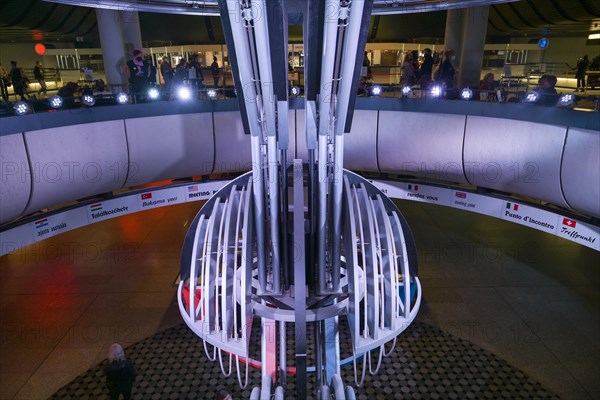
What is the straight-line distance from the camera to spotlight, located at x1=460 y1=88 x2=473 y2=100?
29.8ft

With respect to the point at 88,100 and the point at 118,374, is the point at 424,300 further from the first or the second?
the point at 88,100

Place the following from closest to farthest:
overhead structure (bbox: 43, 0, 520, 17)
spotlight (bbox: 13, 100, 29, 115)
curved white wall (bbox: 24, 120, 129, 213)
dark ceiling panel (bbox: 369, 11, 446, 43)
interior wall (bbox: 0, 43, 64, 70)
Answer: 1. spotlight (bbox: 13, 100, 29, 115)
2. curved white wall (bbox: 24, 120, 129, 213)
3. overhead structure (bbox: 43, 0, 520, 17)
4. dark ceiling panel (bbox: 369, 11, 446, 43)
5. interior wall (bbox: 0, 43, 64, 70)

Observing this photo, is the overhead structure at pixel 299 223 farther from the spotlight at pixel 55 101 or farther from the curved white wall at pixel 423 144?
the spotlight at pixel 55 101

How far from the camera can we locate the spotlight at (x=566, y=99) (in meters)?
7.44

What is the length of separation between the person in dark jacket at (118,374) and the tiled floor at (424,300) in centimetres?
135

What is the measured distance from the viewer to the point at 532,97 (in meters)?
8.13

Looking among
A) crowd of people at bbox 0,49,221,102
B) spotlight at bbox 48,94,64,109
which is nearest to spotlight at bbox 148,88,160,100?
crowd of people at bbox 0,49,221,102

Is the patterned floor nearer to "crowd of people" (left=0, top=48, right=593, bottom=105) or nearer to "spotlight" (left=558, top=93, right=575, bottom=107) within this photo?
"spotlight" (left=558, top=93, right=575, bottom=107)

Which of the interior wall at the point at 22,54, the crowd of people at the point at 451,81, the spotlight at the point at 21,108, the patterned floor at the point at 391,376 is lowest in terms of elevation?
the patterned floor at the point at 391,376

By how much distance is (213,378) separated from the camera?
6957 millimetres

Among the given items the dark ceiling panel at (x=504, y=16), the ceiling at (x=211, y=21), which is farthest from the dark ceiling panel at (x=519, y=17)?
the dark ceiling panel at (x=504, y=16)

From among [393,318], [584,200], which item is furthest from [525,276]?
[393,318]

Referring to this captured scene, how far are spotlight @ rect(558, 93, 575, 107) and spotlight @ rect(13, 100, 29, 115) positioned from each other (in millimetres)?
9214

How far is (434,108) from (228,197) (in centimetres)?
544
